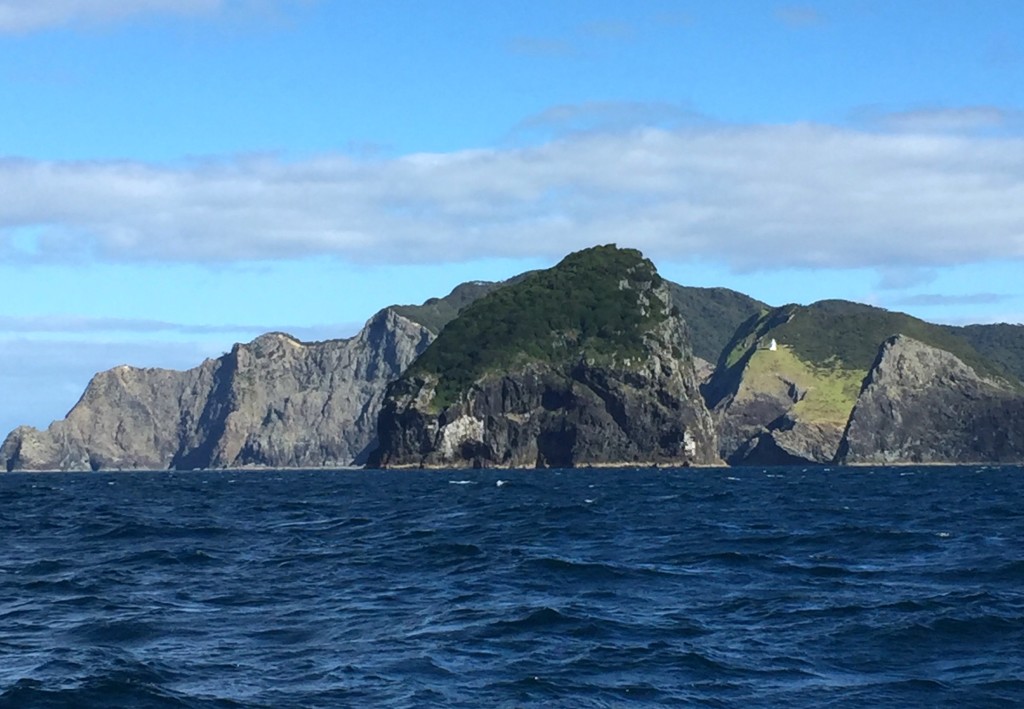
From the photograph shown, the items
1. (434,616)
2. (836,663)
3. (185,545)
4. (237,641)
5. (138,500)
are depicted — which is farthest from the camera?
(138,500)

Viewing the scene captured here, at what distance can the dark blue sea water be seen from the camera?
999 inches

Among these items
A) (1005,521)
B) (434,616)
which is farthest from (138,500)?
(434,616)

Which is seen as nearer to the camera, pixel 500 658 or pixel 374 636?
pixel 500 658

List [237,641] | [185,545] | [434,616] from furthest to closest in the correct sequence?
[185,545] < [434,616] < [237,641]

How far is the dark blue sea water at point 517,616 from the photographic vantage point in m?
25.4

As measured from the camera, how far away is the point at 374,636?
3067 cm

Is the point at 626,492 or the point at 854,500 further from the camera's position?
the point at 626,492

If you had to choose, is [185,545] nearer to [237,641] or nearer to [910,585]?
[237,641]

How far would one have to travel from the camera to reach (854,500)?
93875 millimetres

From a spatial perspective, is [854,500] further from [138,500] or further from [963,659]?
[963,659]

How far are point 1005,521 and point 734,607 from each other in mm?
34580

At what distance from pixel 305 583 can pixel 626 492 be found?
230ft

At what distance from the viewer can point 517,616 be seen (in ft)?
109

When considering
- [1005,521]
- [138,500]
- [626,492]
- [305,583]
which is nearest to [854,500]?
[626,492]
